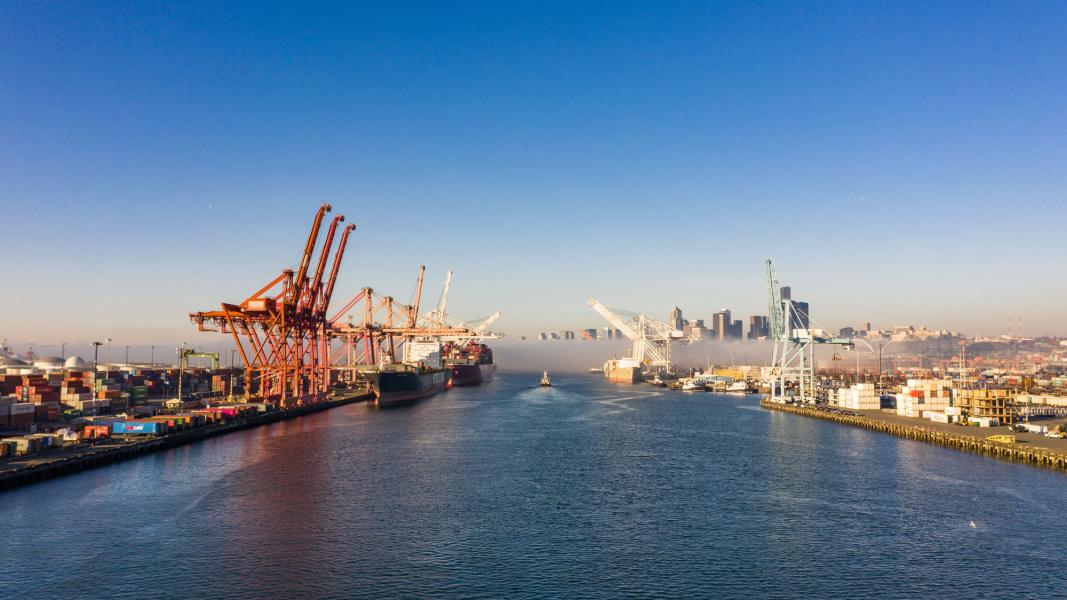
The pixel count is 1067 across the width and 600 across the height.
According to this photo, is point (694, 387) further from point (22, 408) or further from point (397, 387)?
point (22, 408)

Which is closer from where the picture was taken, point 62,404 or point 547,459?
point 547,459

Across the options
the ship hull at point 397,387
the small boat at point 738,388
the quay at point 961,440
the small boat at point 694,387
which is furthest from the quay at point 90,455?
the small boat at point 738,388

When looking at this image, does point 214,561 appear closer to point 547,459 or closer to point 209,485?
point 209,485

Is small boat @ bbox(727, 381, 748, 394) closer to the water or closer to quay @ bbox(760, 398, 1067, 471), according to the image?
quay @ bbox(760, 398, 1067, 471)

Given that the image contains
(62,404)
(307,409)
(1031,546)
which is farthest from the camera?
(307,409)

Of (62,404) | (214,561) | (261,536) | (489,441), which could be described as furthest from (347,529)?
(62,404)

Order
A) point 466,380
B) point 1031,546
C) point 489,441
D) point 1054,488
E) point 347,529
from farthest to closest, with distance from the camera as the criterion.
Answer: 1. point 466,380
2. point 489,441
3. point 1054,488
4. point 347,529
5. point 1031,546

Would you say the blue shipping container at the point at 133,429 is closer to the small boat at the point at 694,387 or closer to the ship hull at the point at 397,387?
the ship hull at the point at 397,387
